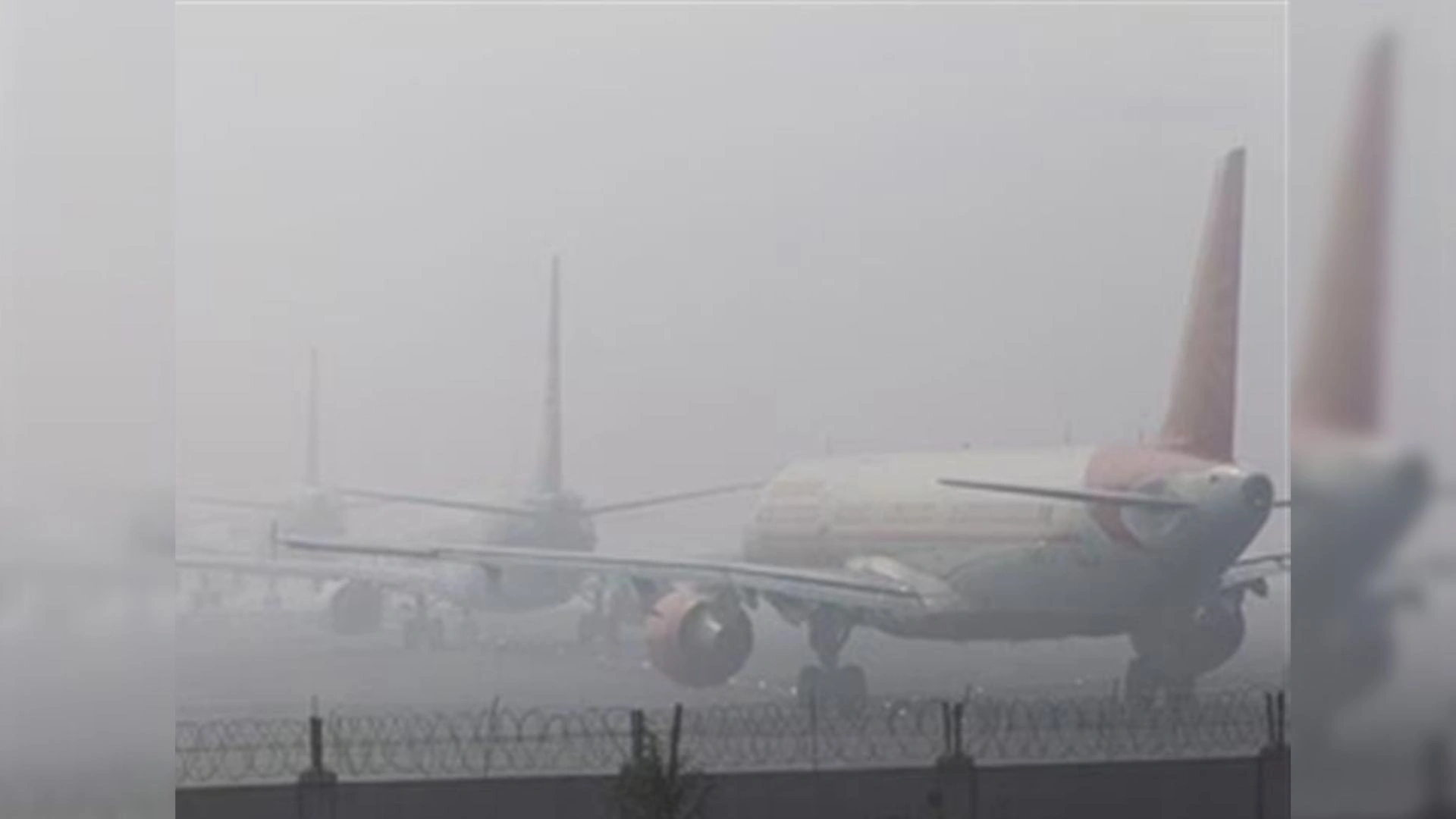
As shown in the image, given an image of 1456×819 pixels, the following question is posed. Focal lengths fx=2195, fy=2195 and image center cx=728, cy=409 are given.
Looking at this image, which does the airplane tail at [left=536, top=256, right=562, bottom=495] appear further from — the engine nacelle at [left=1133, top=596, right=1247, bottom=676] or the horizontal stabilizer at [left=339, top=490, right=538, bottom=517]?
the engine nacelle at [left=1133, top=596, right=1247, bottom=676]

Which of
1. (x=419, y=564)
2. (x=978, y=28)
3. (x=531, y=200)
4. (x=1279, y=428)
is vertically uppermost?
(x=978, y=28)

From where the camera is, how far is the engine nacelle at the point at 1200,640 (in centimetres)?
630

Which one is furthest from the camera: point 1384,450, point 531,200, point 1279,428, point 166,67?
point 531,200

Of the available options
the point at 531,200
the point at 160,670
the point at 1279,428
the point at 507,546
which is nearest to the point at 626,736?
the point at 507,546

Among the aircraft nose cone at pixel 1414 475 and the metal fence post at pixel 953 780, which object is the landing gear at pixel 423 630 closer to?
the metal fence post at pixel 953 780

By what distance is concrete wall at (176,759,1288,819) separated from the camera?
6.18m

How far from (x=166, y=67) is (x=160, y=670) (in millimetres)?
448

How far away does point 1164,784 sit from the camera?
6477 millimetres

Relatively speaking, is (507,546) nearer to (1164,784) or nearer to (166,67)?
(1164,784)

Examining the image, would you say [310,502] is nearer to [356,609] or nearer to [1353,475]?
[356,609]

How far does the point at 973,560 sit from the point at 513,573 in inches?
55.1

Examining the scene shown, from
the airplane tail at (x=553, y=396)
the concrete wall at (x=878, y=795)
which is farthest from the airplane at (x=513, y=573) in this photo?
the concrete wall at (x=878, y=795)

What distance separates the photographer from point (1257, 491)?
20.0 feet

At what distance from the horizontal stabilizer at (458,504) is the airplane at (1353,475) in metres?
5.01
